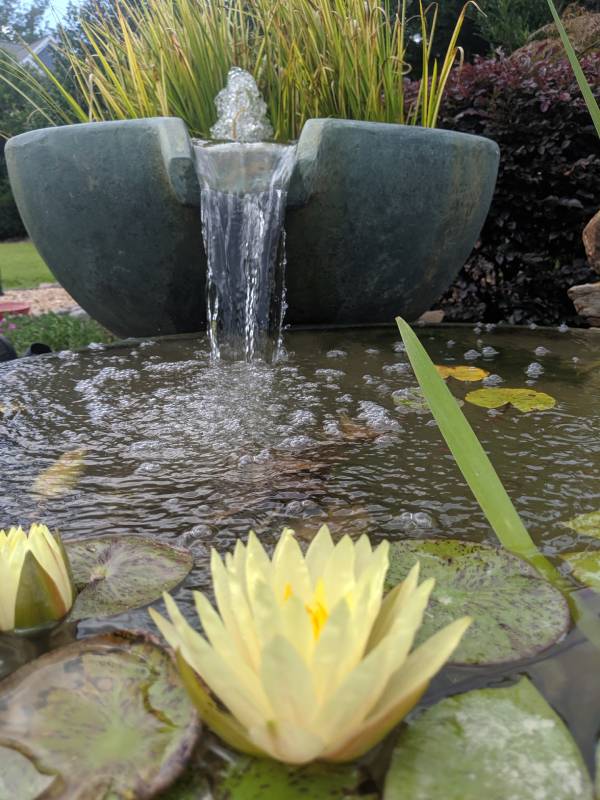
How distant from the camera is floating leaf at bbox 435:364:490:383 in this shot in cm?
192

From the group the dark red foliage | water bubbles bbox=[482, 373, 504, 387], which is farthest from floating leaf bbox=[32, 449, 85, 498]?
the dark red foliage

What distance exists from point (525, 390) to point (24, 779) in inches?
59.6

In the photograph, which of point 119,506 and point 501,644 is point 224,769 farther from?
point 119,506

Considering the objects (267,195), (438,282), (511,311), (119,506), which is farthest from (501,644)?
(511,311)

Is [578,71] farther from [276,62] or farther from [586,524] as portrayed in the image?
[276,62]

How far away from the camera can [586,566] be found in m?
0.86

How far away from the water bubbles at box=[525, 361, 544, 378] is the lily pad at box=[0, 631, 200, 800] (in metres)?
1.56

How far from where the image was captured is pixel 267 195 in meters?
2.38

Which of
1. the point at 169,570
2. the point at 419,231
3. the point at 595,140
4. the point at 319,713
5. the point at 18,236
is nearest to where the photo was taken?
the point at 319,713

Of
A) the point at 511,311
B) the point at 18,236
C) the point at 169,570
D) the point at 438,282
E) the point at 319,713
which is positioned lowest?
the point at 18,236

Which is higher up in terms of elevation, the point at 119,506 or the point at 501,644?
the point at 501,644

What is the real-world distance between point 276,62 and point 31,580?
2.83 metres

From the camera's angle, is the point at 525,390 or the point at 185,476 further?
the point at 525,390

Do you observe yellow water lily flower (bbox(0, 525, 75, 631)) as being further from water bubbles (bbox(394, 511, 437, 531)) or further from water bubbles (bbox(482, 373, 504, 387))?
water bubbles (bbox(482, 373, 504, 387))
